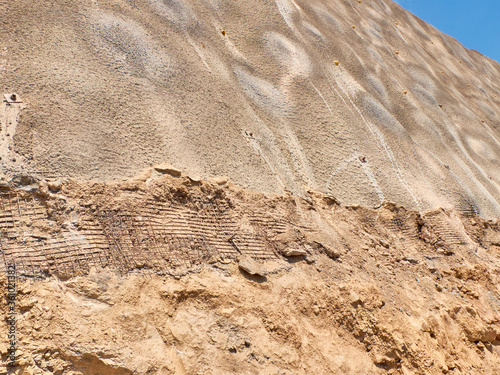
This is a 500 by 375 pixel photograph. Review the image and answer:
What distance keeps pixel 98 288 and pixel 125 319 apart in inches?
9.7

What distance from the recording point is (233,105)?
4.71 m

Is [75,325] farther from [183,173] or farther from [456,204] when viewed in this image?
[456,204]

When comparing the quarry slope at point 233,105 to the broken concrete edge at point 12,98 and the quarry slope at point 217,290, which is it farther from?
the quarry slope at point 217,290

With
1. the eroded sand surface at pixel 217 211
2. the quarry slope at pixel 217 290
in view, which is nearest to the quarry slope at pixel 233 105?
the eroded sand surface at pixel 217 211

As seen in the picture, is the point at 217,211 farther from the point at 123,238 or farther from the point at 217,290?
the point at 123,238

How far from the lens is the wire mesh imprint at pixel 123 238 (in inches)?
105

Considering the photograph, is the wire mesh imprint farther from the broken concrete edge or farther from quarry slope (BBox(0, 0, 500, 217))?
the broken concrete edge

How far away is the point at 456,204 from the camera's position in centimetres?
614

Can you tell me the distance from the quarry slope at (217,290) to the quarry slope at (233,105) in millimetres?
317

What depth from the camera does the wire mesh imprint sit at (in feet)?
8.79

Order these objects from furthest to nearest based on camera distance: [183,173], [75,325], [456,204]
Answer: [456,204], [183,173], [75,325]

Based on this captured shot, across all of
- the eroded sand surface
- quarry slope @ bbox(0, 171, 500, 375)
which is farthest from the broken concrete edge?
quarry slope @ bbox(0, 171, 500, 375)

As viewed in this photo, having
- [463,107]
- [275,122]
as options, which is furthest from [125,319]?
[463,107]

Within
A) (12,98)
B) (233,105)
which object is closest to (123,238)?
(12,98)
